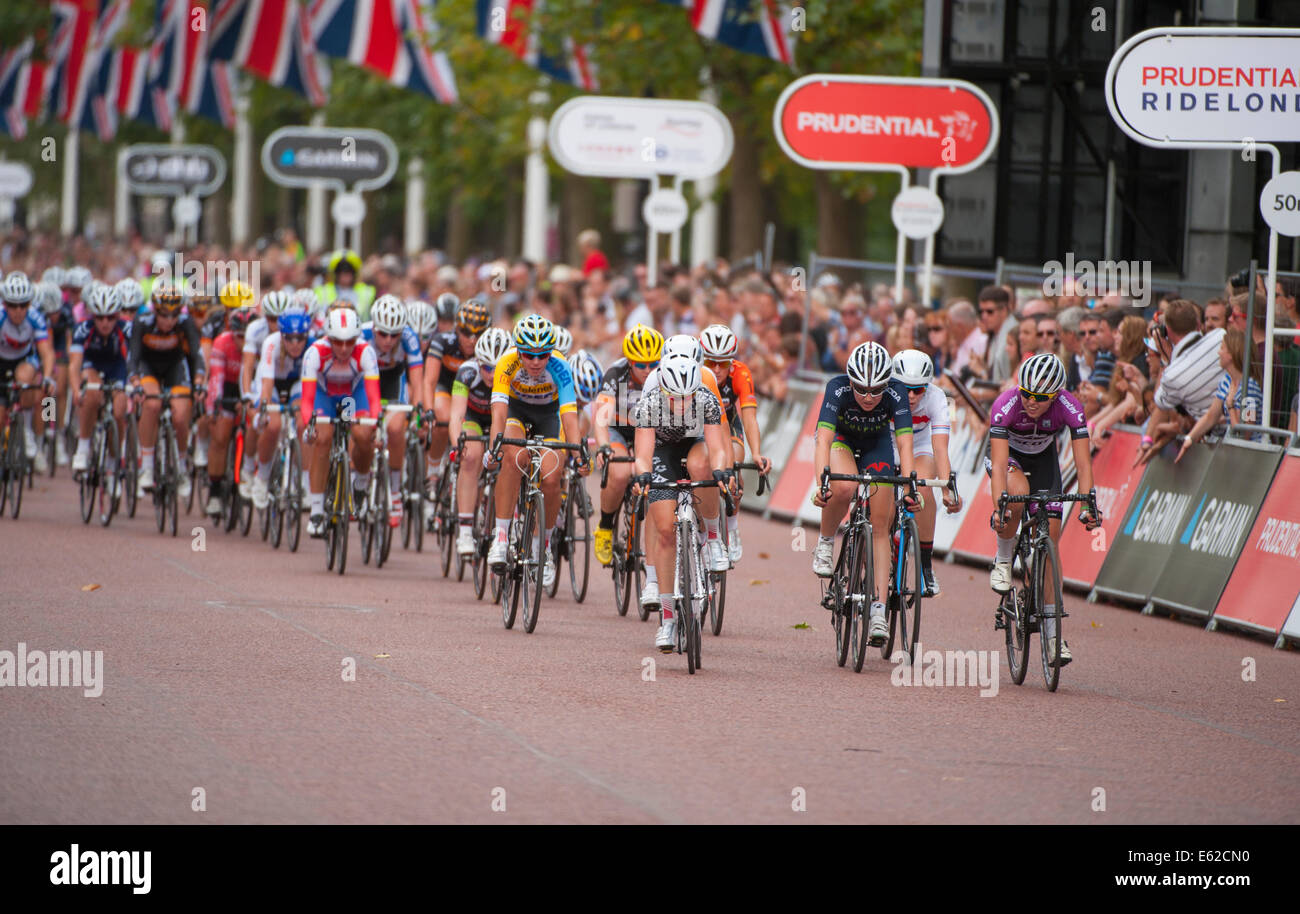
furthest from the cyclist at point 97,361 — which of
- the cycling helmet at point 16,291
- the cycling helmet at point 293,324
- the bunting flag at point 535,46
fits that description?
the bunting flag at point 535,46

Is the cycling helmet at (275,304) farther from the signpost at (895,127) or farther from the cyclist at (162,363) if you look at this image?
the signpost at (895,127)

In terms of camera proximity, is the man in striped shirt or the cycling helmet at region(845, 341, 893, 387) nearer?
the cycling helmet at region(845, 341, 893, 387)

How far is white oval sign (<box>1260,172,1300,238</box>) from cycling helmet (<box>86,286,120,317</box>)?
9.94 metres

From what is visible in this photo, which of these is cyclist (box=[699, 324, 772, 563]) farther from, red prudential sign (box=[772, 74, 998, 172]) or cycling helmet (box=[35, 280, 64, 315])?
cycling helmet (box=[35, 280, 64, 315])

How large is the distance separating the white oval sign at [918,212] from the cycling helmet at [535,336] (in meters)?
7.95

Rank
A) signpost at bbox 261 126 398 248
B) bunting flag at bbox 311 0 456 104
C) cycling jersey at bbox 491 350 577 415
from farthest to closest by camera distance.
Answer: bunting flag at bbox 311 0 456 104 → signpost at bbox 261 126 398 248 → cycling jersey at bbox 491 350 577 415

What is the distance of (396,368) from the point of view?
55.7 feet

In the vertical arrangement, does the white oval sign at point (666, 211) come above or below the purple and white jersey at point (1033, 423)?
above

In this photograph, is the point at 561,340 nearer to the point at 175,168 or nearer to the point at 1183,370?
the point at 1183,370

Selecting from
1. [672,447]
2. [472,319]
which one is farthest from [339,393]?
[672,447]

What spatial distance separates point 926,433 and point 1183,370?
8.87 ft

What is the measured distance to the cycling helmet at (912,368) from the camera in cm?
1184

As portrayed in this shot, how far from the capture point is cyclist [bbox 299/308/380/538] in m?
15.4

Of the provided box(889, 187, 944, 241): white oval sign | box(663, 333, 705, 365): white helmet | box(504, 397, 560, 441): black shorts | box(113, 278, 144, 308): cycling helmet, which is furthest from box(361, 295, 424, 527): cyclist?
box(889, 187, 944, 241): white oval sign
